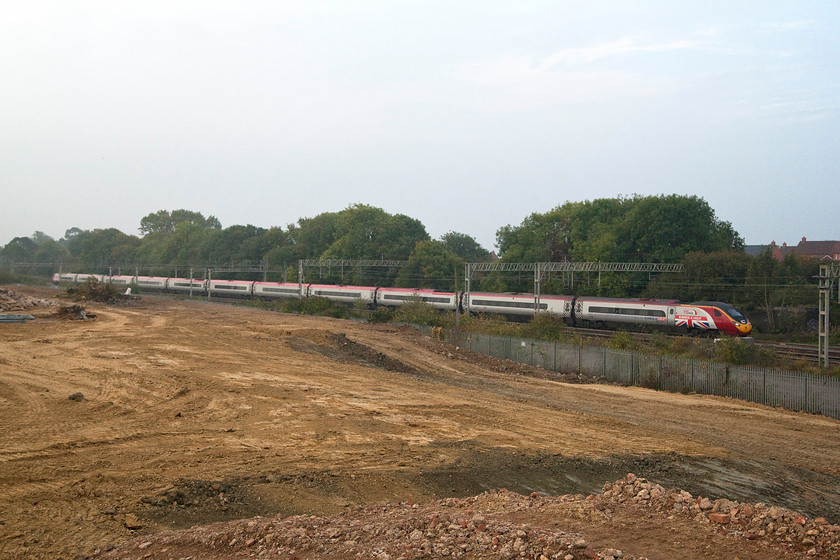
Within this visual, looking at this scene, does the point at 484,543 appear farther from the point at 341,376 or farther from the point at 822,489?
the point at 341,376

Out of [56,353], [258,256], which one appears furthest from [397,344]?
[258,256]

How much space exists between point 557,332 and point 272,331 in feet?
55.8

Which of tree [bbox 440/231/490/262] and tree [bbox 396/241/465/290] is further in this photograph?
tree [bbox 440/231/490/262]

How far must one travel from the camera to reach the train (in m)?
37.4

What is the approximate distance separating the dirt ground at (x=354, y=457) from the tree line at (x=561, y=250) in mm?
19668

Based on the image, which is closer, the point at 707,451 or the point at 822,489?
the point at 822,489

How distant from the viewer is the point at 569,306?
1781 inches

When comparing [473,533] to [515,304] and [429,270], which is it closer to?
[515,304]

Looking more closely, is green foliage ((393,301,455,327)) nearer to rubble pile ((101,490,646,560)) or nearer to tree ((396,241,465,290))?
tree ((396,241,465,290))

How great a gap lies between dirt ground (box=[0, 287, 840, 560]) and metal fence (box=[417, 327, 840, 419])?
0.99 m

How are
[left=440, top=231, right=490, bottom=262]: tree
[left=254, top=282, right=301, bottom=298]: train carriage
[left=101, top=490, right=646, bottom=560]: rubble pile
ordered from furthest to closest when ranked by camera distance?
1. [left=440, top=231, right=490, bottom=262]: tree
2. [left=254, top=282, right=301, bottom=298]: train carriage
3. [left=101, top=490, right=646, bottom=560]: rubble pile

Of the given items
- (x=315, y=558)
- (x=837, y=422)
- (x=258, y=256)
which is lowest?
(x=837, y=422)

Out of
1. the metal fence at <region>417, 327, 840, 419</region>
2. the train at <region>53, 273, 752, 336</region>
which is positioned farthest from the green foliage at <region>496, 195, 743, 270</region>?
the metal fence at <region>417, 327, 840, 419</region>

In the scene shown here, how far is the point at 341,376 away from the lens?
2273cm
